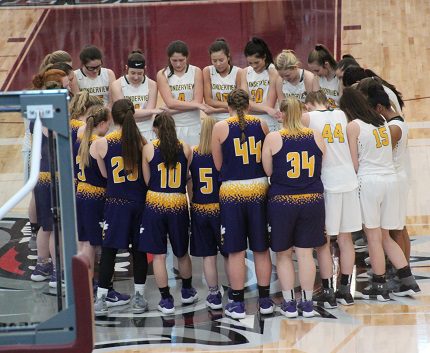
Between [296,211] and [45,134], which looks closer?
[45,134]

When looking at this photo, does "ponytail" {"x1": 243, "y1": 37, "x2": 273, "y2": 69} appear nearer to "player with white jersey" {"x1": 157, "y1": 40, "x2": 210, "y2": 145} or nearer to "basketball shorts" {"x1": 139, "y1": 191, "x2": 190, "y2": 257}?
"player with white jersey" {"x1": 157, "y1": 40, "x2": 210, "y2": 145}

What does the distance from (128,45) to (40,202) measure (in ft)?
37.6

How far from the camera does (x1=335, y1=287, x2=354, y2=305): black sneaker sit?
870 centimetres

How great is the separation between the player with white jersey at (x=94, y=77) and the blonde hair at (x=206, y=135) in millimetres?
2296

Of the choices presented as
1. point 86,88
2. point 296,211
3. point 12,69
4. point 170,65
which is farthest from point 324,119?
point 12,69

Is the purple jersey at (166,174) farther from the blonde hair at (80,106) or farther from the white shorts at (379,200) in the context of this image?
the white shorts at (379,200)

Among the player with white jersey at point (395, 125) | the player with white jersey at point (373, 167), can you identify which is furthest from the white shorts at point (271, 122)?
the player with white jersey at point (373, 167)

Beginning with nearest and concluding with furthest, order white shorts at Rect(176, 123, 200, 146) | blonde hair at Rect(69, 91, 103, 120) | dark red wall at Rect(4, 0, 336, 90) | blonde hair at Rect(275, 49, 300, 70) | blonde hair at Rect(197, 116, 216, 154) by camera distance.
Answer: blonde hair at Rect(197, 116, 216, 154)
blonde hair at Rect(69, 91, 103, 120)
blonde hair at Rect(275, 49, 300, 70)
white shorts at Rect(176, 123, 200, 146)
dark red wall at Rect(4, 0, 336, 90)

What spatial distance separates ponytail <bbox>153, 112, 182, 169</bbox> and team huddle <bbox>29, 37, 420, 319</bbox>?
1cm

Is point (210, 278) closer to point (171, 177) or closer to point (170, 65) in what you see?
point (171, 177)

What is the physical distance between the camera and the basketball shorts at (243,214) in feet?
27.4

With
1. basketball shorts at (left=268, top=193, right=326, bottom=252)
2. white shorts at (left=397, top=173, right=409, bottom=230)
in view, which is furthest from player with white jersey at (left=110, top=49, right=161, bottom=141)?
white shorts at (left=397, top=173, right=409, bottom=230)

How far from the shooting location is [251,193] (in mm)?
8359

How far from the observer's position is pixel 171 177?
8430mm
